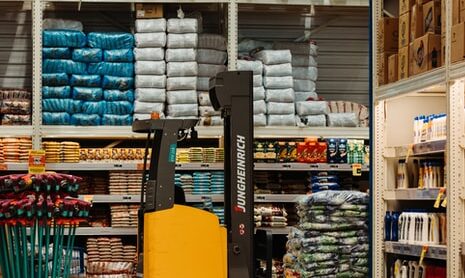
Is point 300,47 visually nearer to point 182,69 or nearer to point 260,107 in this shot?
point 260,107

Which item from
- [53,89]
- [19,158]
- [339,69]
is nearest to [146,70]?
[53,89]

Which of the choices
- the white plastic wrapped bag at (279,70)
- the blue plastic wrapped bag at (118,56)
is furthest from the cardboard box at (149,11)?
the white plastic wrapped bag at (279,70)

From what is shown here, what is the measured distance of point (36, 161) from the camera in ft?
37.2

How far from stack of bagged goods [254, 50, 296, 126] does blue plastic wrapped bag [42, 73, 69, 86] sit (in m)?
2.39

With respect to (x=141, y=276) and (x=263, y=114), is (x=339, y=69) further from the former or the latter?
(x=141, y=276)

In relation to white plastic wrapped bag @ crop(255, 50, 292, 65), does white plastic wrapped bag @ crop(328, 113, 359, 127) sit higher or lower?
lower

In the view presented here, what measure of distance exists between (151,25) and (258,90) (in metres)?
1.49

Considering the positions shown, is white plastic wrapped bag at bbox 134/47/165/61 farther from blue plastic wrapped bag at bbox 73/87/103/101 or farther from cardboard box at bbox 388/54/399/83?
cardboard box at bbox 388/54/399/83

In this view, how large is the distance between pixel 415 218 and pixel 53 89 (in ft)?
18.0

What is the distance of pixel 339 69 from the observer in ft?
45.1

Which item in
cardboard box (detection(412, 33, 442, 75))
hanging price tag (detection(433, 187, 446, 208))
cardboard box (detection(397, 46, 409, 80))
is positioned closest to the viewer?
hanging price tag (detection(433, 187, 446, 208))

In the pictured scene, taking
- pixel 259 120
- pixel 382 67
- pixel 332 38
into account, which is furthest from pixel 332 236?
pixel 332 38

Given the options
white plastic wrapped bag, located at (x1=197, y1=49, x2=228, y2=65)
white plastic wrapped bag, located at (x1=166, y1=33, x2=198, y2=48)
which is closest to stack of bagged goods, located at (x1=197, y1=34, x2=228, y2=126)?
white plastic wrapped bag, located at (x1=197, y1=49, x2=228, y2=65)

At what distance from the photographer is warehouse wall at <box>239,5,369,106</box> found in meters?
13.6
